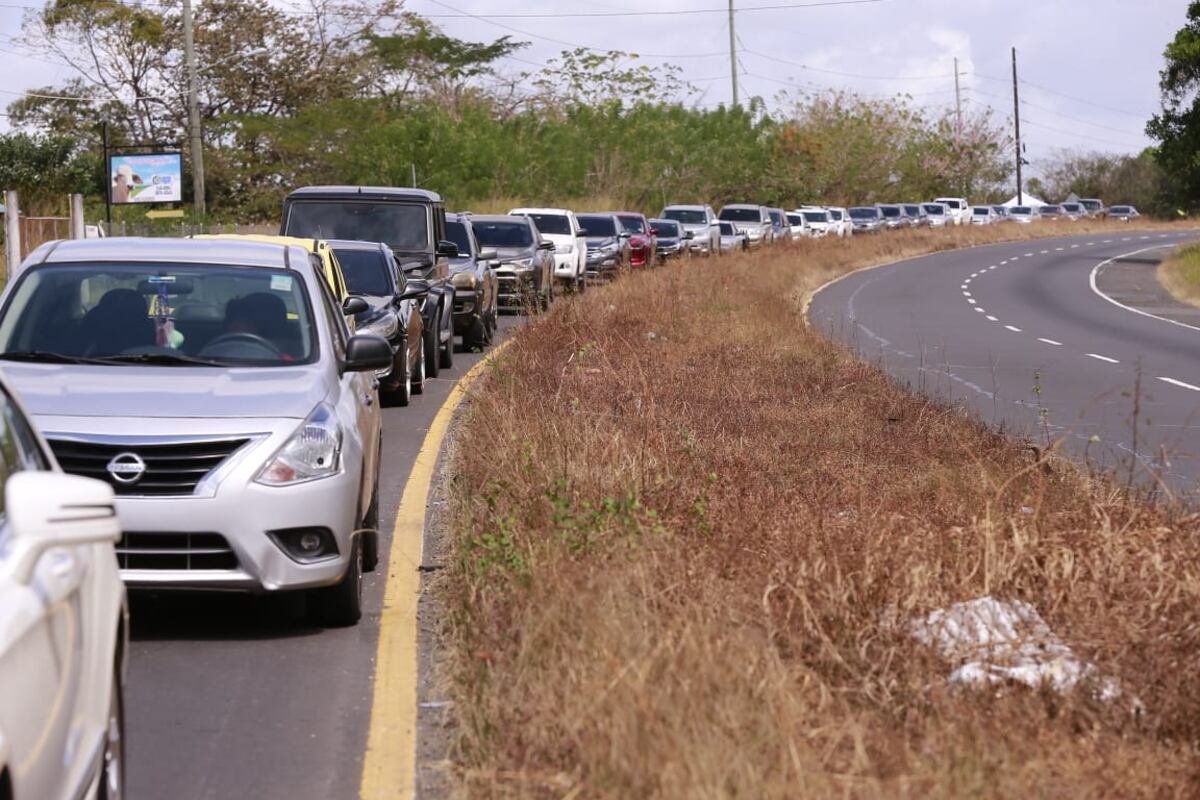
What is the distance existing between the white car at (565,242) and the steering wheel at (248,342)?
2563 cm

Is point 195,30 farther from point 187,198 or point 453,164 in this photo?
point 453,164

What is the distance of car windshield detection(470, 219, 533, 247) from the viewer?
97.1 ft

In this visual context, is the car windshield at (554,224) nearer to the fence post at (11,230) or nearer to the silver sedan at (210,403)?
the fence post at (11,230)

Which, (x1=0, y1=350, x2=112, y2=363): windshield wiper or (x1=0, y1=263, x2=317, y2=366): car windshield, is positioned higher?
(x1=0, y1=263, x2=317, y2=366): car windshield

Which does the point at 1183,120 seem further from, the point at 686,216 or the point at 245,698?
the point at 245,698

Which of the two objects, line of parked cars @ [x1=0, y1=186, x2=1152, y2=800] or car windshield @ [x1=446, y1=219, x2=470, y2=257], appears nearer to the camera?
line of parked cars @ [x1=0, y1=186, x2=1152, y2=800]


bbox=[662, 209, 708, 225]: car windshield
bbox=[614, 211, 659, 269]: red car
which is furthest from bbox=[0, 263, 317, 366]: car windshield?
bbox=[662, 209, 708, 225]: car windshield

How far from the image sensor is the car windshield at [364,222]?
20.0m

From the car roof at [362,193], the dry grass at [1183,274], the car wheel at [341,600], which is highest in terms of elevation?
the car roof at [362,193]

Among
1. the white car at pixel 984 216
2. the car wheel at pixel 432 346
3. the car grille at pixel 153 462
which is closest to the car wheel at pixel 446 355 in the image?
the car wheel at pixel 432 346

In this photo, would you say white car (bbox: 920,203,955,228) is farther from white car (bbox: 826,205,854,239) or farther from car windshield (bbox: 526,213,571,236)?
car windshield (bbox: 526,213,571,236)

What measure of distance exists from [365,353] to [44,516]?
5003 mm

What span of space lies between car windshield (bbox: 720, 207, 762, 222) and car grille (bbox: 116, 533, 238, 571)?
53.0 meters

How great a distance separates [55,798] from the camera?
153 inches
